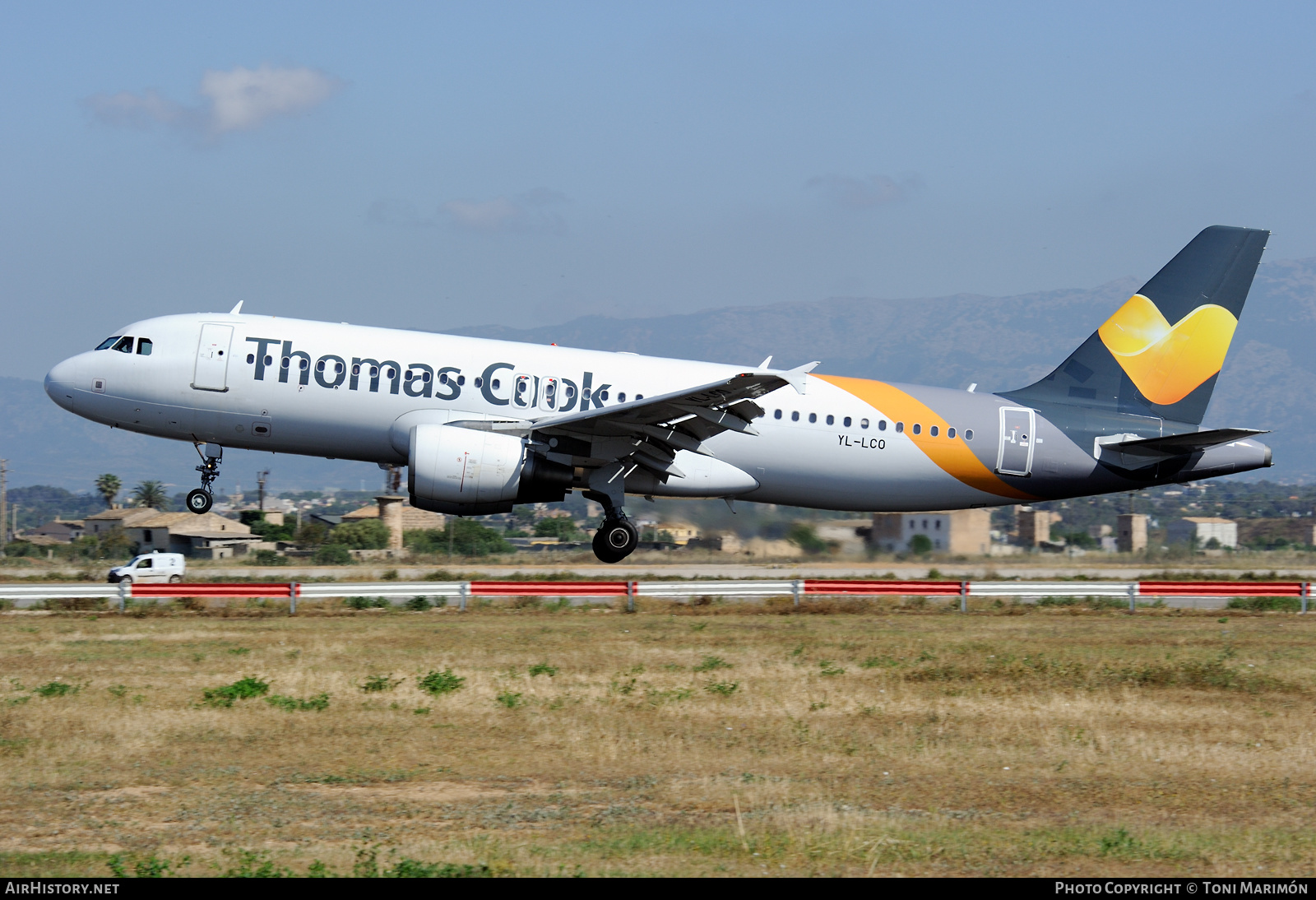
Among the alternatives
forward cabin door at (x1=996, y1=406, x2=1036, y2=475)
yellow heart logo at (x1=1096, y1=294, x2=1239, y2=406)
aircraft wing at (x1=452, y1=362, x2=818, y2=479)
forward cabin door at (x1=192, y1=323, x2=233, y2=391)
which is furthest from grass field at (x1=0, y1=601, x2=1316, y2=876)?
yellow heart logo at (x1=1096, y1=294, x2=1239, y2=406)

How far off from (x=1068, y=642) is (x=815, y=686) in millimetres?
7000

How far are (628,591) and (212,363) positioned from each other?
9.64 metres

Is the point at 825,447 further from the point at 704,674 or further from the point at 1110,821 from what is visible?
the point at 1110,821

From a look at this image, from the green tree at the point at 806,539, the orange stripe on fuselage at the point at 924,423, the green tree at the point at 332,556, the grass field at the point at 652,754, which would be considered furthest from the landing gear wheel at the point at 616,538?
the green tree at the point at 332,556

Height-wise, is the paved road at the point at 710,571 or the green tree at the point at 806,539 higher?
the green tree at the point at 806,539

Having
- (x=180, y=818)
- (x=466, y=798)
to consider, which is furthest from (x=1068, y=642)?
(x=180, y=818)

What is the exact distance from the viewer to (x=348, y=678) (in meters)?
15.8

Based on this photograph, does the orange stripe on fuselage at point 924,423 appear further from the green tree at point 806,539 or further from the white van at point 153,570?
the white van at point 153,570

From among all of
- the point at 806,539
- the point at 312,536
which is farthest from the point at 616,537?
the point at 312,536

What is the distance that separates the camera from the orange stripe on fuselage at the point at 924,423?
2542cm

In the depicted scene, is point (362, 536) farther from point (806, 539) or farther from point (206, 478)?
point (206, 478)

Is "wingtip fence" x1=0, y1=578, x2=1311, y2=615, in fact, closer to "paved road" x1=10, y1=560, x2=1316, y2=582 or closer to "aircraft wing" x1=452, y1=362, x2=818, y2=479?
"aircraft wing" x1=452, y1=362, x2=818, y2=479

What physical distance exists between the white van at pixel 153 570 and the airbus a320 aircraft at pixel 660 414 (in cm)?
1351

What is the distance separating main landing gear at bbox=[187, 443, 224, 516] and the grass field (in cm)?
357
